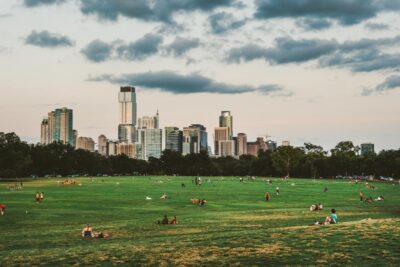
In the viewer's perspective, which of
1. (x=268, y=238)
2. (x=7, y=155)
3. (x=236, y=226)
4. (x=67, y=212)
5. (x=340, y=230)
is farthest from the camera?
(x=7, y=155)

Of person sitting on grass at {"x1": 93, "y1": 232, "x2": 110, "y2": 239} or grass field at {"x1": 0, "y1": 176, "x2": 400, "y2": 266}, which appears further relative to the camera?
person sitting on grass at {"x1": 93, "y1": 232, "x2": 110, "y2": 239}

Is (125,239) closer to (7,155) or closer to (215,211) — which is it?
(215,211)

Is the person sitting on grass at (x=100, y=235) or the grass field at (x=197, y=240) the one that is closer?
the grass field at (x=197, y=240)

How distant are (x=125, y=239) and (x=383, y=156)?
6303 inches

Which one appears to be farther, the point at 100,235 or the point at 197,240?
the point at 100,235

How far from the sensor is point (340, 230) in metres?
32.0

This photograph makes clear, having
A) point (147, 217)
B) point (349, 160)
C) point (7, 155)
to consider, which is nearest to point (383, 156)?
point (349, 160)

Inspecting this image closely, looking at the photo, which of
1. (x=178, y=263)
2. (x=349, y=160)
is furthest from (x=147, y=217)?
(x=349, y=160)

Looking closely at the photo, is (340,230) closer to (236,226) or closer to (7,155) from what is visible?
(236,226)

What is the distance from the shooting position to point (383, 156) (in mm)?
176875

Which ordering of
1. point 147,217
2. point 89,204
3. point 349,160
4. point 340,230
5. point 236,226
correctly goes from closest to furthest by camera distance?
point 340,230 < point 236,226 < point 147,217 < point 89,204 < point 349,160

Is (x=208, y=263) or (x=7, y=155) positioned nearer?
(x=208, y=263)

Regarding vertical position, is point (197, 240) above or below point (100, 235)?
above

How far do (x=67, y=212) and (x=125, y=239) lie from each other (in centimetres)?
2055
